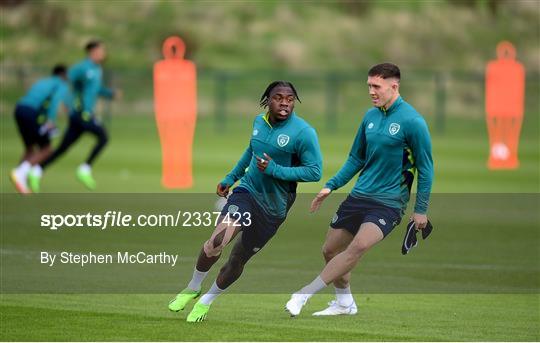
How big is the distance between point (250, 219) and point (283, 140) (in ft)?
2.20

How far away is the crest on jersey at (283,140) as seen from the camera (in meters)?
10.4

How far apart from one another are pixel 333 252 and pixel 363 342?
118 cm

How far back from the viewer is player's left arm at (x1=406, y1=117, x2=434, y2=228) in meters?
10.3

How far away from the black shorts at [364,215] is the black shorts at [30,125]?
13277mm

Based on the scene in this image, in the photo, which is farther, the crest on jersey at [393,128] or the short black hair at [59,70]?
the short black hair at [59,70]

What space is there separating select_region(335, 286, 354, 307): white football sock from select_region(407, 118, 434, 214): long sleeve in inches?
48.4

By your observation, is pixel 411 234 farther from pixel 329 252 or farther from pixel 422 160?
pixel 329 252

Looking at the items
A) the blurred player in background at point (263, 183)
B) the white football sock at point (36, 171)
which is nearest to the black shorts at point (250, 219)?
the blurred player in background at point (263, 183)

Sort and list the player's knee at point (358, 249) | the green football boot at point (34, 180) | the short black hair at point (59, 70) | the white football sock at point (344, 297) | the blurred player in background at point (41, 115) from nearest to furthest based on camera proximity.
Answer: the player's knee at point (358, 249) < the white football sock at point (344, 297) < the green football boot at point (34, 180) < the short black hair at point (59, 70) < the blurred player in background at point (41, 115)

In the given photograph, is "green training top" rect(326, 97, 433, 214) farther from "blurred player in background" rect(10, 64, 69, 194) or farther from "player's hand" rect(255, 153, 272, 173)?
"blurred player in background" rect(10, 64, 69, 194)

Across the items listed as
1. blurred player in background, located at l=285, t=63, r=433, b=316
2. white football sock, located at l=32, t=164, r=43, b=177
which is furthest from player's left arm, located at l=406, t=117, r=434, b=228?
white football sock, located at l=32, t=164, r=43, b=177

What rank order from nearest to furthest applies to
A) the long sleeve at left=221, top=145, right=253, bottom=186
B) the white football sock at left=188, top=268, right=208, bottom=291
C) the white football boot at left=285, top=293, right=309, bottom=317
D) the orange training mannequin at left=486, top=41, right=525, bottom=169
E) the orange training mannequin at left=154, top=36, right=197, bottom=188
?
the white football boot at left=285, top=293, right=309, bottom=317
the white football sock at left=188, top=268, right=208, bottom=291
the long sleeve at left=221, top=145, right=253, bottom=186
the orange training mannequin at left=154, top=36, right=197, bottom=188
the orange training mannequin at left=486, top=41, right=525, bottom=169

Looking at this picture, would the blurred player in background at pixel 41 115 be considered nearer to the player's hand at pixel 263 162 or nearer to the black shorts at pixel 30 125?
the black shorts at pixel 30 125

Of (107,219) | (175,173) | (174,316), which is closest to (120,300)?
(174,316)
